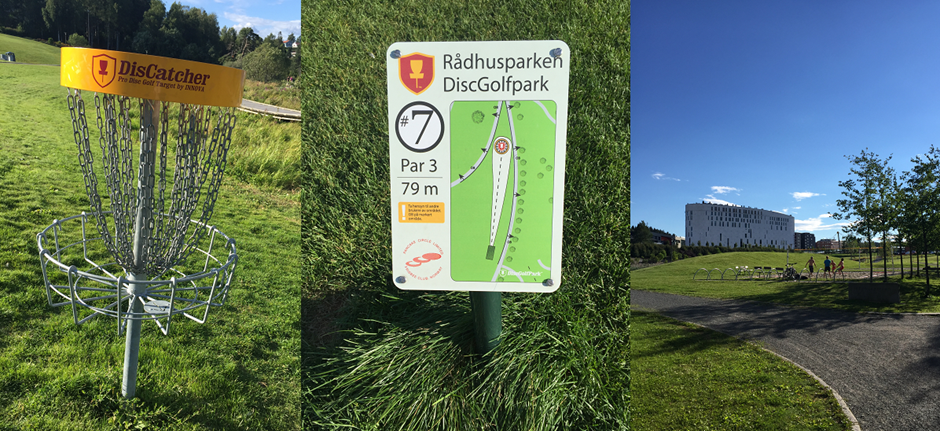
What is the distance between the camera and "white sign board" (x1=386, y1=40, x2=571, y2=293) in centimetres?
159

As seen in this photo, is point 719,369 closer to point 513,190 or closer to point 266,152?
point 513,190

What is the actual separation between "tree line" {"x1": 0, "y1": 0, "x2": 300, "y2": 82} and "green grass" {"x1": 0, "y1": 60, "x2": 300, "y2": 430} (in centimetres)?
115

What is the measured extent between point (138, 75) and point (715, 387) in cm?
312

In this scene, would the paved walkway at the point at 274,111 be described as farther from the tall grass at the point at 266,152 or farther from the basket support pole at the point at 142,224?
the basket support pole at the point at 142,224

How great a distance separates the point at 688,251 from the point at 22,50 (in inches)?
263

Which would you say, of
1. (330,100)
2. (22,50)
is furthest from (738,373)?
(22,50)

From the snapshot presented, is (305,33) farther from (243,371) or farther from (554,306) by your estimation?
(554,306)

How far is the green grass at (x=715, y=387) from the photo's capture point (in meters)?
2.12

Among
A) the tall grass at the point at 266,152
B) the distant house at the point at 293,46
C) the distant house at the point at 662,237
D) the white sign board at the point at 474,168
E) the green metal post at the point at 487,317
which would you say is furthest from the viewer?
the distant house at the point at 293,46

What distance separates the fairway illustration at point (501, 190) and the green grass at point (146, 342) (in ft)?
5.43

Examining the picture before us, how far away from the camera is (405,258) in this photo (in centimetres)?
164

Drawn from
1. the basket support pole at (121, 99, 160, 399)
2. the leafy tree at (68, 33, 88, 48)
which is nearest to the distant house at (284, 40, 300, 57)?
the leafy tree at (68, 33, 88, 48)

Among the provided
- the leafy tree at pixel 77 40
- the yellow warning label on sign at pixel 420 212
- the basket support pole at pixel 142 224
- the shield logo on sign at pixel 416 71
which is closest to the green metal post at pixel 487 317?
the yellow warning label on sign at pixel 420 212

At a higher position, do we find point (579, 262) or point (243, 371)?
point (579, 262)
